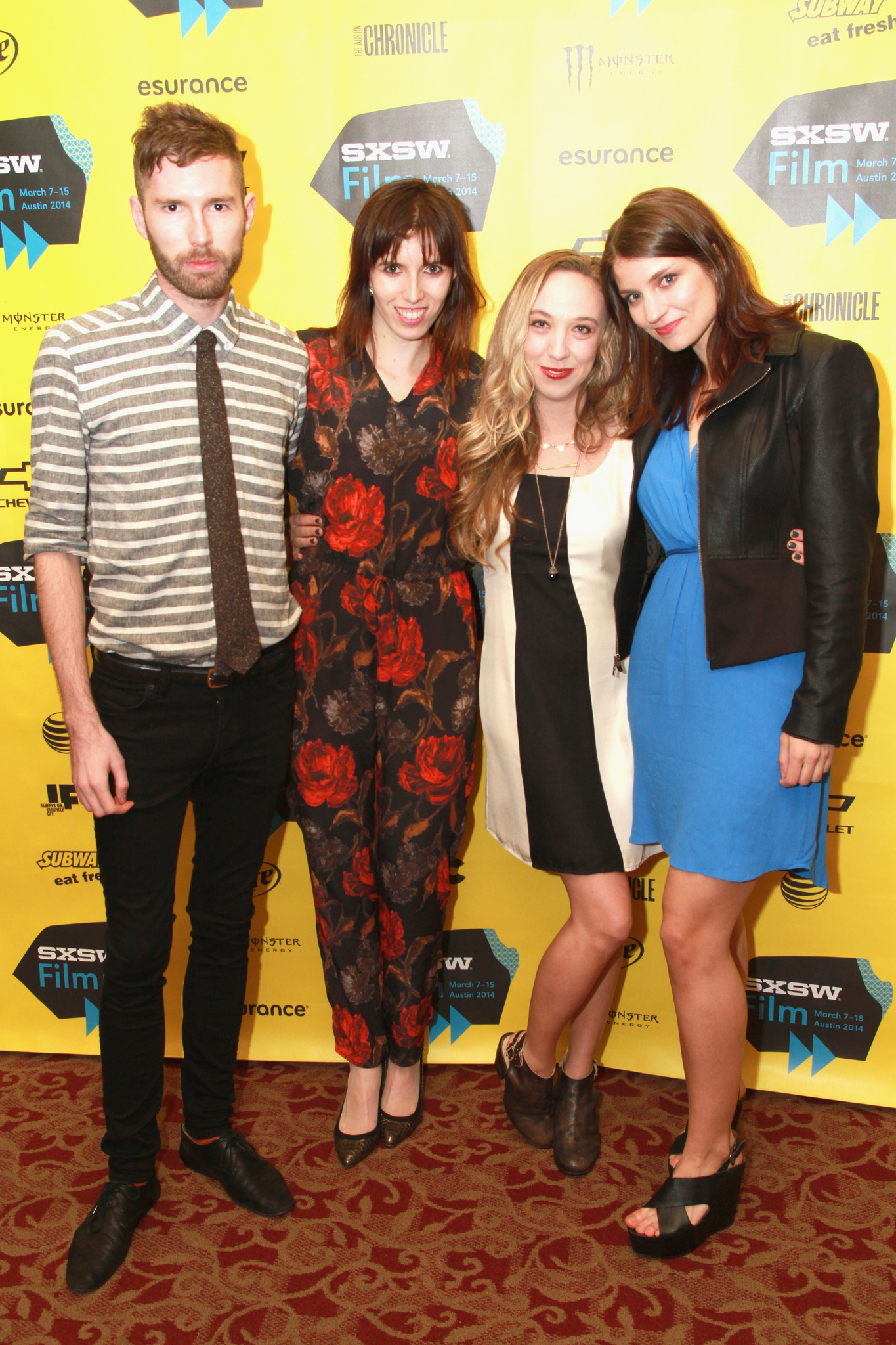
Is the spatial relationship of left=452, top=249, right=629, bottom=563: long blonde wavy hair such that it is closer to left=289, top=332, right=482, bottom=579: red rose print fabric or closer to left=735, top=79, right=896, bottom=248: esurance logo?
left=289, top=332, right=482, bottom=579: red rose print fabric

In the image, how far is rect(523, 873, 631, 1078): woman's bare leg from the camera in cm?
Result: 209

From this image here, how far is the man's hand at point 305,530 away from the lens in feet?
6.84

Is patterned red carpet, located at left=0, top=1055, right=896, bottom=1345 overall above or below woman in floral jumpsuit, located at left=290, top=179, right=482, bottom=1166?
below

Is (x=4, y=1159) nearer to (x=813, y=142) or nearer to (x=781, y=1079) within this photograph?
(x=781, y=1079)

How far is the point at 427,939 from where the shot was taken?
226 centimetres

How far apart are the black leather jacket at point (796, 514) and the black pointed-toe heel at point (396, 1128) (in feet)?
4.51

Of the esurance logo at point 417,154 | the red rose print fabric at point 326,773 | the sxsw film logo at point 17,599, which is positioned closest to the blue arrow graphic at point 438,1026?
the red rose print fabric at point 326,773

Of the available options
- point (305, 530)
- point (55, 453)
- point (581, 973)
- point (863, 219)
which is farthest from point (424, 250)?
point (581, 973)

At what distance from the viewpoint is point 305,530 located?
82.6 inches

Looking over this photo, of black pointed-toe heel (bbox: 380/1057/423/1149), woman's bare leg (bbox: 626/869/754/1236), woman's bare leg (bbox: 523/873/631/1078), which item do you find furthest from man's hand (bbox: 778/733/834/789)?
black pointed-toe heel (bbox: 380/1057/423/1149)

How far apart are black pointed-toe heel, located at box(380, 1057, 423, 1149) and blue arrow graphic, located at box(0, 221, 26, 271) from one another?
2.31 m

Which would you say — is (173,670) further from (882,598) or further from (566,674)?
(882,598)

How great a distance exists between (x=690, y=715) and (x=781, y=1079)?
133cm

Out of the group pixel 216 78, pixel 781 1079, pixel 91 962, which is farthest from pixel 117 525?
pixel 781 1079
